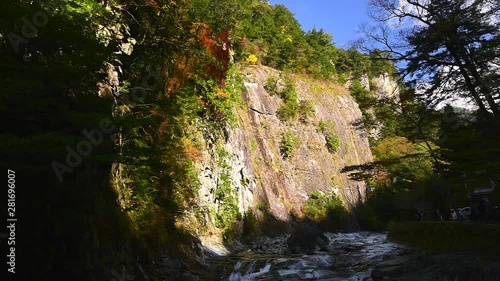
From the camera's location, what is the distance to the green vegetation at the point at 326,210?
29.3 m

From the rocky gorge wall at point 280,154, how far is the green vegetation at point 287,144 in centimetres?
35

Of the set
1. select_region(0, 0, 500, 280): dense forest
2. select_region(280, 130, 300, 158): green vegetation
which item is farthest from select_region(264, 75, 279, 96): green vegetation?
select_region(0, 0, 500, 280): dense forest

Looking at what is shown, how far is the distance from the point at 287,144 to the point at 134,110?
21.5m

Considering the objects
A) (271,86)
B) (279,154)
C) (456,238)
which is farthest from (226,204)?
(271,86)

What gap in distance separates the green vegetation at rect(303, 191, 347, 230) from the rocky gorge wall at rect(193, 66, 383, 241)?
663 mm

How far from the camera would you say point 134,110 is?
10.8 m

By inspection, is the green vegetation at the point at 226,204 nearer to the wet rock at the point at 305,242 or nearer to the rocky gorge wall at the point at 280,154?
the rocky gorge wall at the point at 280,154

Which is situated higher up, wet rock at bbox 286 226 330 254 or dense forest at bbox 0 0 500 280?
dense forest at bbox 0 0 500 280

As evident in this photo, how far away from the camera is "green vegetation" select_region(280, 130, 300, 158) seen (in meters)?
31.2

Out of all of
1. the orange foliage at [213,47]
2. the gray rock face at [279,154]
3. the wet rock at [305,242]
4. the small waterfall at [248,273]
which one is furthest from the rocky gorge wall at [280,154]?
the small waterfall at [248,273]

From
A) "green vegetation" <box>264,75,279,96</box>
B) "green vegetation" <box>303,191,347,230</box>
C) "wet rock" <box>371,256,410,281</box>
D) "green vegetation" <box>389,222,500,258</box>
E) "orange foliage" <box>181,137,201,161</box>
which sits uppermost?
"green vegetation" <box>264,75,279,96</box>

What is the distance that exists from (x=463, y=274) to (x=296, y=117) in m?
25.7

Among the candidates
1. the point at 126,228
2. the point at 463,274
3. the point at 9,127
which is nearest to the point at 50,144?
the point at 9,127

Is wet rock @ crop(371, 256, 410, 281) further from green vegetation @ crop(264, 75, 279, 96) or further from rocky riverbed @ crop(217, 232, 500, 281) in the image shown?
green vegetation @ crop(264, 75, 279, 96)
